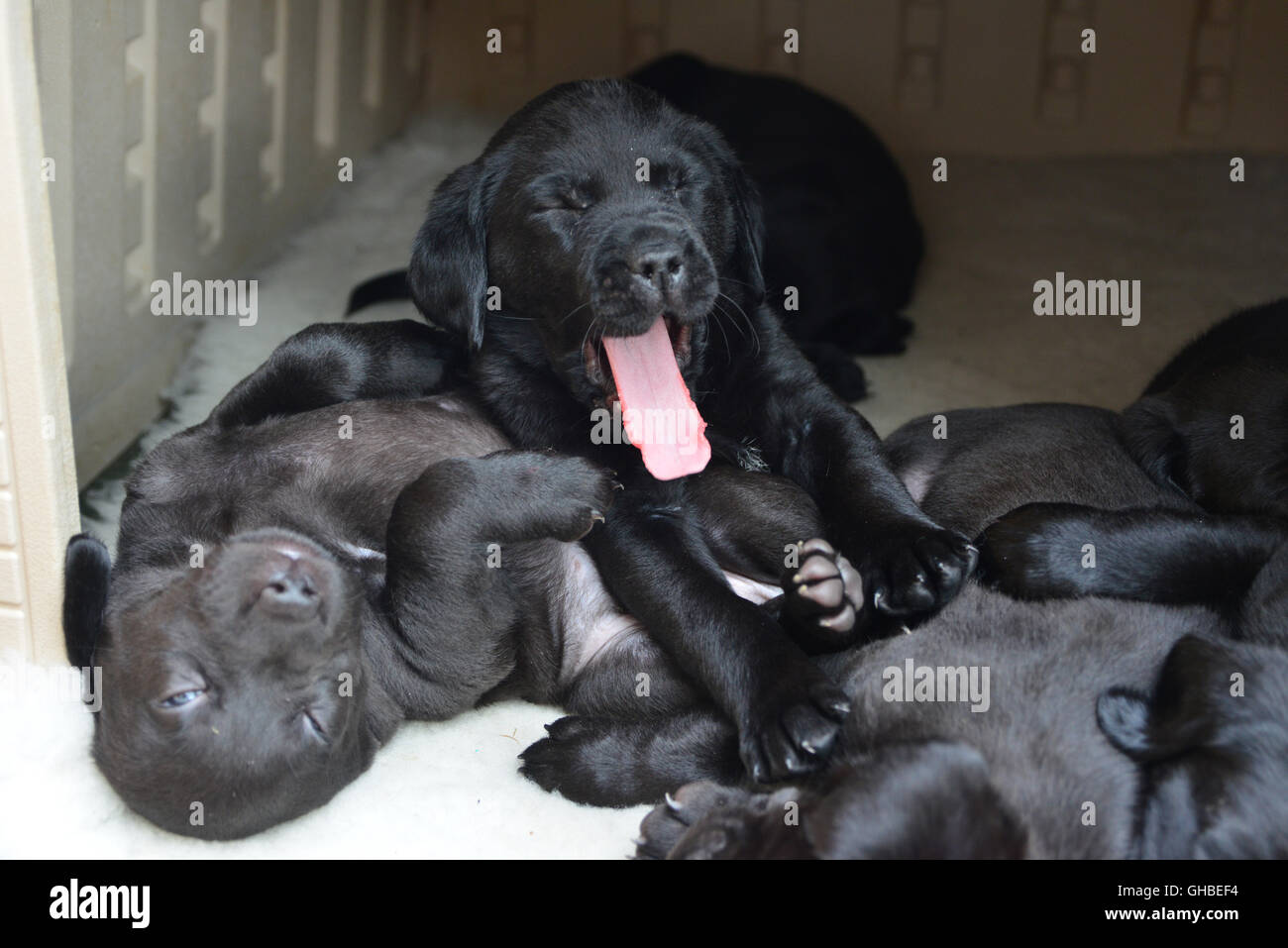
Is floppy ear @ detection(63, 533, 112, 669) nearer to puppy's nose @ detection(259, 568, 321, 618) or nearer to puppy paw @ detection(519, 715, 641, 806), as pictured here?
puppy's nose @ detection(259, 568, 321, 618)

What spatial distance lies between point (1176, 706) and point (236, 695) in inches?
61.7

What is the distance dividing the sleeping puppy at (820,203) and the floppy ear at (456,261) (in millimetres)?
1340

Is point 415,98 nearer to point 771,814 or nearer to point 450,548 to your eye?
point 450,548

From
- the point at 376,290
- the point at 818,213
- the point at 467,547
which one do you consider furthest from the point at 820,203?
the point at 467,547

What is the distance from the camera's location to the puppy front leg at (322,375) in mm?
3014

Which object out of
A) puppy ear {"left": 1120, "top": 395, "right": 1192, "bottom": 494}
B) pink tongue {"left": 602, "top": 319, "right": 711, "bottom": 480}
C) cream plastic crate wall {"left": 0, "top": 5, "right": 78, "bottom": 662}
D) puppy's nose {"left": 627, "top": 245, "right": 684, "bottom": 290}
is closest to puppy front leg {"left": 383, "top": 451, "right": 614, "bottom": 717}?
pink tongue {"left": 602, "top": 319, "right": 711, "bottom": 480}

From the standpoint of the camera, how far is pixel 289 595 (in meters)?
2.33

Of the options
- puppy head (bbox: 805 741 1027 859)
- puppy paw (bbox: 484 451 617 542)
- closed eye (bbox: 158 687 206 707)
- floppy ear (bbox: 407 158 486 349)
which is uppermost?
floppy ear (bbox: 407 158 486 349)

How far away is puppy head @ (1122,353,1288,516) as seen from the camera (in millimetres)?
2699

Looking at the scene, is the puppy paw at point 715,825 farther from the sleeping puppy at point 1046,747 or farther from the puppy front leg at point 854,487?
the puppy front leg at point 854,487

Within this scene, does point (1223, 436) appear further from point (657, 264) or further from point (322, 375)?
point (322, 375)

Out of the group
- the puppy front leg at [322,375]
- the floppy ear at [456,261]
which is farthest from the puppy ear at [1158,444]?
the puppy front leg at [322,375]

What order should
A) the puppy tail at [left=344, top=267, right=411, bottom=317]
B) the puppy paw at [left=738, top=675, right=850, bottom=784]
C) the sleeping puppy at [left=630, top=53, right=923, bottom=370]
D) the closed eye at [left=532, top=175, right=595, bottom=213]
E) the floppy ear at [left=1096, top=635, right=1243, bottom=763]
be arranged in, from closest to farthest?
the floppy ear at [left=1096, top=635, right=1243, bottom=763]
the puppy paw at [left=738, top=675, right=850, bottom=784]
the closed eye at [left=532, top=175, right=595, bottom=213]
the puppy tail at [left=344, top=267, right=411, bottom=317]
the sleeping puppy at [left=630, top=53, right=923, bottom=370]

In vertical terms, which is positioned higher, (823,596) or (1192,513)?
(1192,513)
